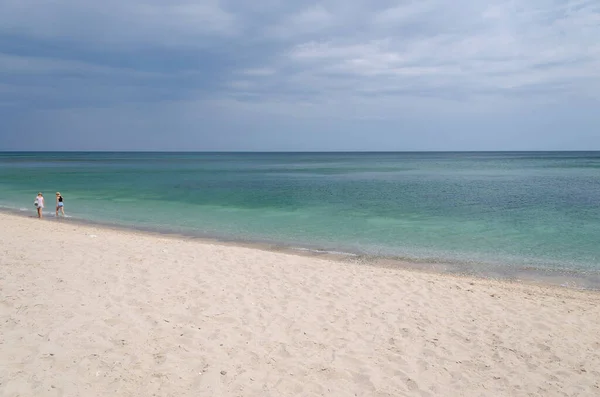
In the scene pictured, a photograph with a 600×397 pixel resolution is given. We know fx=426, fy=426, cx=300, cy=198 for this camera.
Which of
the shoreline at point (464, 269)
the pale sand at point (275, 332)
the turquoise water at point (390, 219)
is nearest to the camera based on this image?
the pale sand at point (275, 332)

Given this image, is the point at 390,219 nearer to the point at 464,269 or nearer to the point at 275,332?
the point at 464,269

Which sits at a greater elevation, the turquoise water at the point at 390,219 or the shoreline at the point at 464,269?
the turquoise water at the point at 390,219

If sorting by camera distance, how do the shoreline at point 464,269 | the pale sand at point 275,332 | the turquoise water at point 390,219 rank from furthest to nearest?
the turquoise water at point 390,219
the shoreline at point 464,269
the pale sand at point 275,332

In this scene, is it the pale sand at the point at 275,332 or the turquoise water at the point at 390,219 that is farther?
the turquoise water at the point at 390,219

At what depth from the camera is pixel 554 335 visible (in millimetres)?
7344

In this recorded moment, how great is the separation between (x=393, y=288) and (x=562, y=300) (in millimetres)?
3741

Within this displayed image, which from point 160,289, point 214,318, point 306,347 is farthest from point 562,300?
point 160,289

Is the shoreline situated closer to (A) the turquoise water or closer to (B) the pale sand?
(A) the turquoise water

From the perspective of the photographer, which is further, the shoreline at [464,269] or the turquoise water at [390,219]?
the turquoise water at [390,219]

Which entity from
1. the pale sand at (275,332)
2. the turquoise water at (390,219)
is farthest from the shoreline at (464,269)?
the pale sand at (275,332)

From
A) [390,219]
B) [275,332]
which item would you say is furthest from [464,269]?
[390,219]

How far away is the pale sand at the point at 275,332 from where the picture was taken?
541 centimetres

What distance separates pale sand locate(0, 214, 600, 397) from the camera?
5.41m

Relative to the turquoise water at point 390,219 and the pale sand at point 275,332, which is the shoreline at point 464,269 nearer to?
the turquoise water at point 390,219
